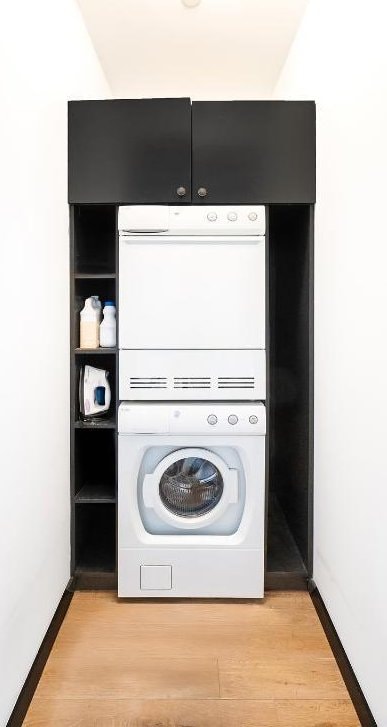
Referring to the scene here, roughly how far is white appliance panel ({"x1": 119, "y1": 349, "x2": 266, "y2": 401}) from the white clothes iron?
0.22 m

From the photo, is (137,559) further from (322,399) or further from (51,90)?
(51,90)

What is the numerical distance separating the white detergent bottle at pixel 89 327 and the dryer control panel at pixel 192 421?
0.36m

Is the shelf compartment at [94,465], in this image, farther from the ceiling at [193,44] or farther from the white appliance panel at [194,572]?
the ceiling at [193,44]

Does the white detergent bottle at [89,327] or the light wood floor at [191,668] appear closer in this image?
the light wood floor at [191,668]

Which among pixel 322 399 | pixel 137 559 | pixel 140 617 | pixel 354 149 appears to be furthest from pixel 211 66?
pixel 140 617

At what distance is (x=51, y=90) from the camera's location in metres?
1.79

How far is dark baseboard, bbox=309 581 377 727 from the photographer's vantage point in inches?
57.6

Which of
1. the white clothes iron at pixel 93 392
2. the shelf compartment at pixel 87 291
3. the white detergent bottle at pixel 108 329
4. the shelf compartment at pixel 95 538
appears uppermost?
the shelf compartment at pixel 87 291

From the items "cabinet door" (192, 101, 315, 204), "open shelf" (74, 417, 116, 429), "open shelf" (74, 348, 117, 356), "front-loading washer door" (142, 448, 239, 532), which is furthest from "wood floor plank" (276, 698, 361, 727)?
"cabinet door" (192, 101, 315, 204)

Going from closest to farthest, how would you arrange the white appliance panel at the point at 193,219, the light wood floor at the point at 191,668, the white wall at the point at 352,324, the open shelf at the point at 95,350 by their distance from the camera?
1. the white wall at the point at 352,324
2. the light wood floor at the point at 191,668
3. the white appliance panel at the point at 193,219
4. the open shelf at the point at 95,350

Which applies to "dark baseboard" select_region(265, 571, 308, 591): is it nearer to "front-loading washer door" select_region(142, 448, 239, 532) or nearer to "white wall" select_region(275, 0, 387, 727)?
"white wall" select_region(275, 0, 387, 727)

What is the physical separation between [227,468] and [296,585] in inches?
24.8

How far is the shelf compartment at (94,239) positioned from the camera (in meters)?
2.18

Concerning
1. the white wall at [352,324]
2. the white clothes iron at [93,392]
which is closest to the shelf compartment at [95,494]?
the white clothes iron at [93,392]
